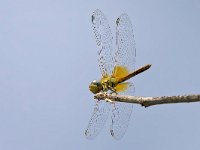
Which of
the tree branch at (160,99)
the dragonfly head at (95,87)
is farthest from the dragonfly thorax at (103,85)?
the tree branch at (160,99)

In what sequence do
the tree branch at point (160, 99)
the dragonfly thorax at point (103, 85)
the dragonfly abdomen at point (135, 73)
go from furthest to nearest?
1. the dragonfly thorax at point (103, 85)
2. the dragonfly abdomen at point (135, 73)
3. the tree branch at point (160, 99)

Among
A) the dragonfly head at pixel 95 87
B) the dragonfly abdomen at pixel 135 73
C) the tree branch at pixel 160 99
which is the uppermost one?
the dragonfly abdomen at pixel 135 73

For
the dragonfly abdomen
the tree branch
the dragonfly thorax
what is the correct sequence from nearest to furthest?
the tree branch, the dragonfly abdomen, the dragonfly thorax

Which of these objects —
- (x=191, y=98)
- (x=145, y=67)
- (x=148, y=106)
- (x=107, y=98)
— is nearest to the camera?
(x=191, y=98)

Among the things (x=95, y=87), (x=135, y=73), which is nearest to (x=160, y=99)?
(x=135, y=73)

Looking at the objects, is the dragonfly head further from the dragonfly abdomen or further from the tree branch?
the tree branch

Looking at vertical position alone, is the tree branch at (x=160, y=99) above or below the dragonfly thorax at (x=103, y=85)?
below

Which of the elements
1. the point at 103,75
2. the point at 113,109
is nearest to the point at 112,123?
the point at 113,109

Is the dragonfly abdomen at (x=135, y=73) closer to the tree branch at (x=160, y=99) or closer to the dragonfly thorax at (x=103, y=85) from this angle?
the dragonfly thorax at (x=103, y=85)

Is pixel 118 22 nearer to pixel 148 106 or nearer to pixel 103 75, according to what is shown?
pixel 103 75

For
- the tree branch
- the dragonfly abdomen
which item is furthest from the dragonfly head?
the tree branch

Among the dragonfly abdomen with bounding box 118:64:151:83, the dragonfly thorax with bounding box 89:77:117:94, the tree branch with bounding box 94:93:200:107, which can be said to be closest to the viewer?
the tree branch with bounding box 94:93:200:107
